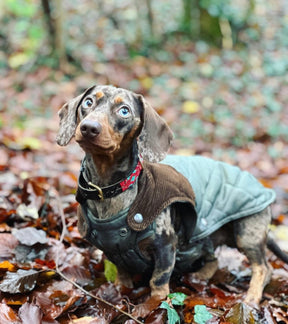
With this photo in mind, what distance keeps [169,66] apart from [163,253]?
29.2ft

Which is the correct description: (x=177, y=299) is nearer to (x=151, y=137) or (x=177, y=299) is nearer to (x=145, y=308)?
(x=145, y=308)

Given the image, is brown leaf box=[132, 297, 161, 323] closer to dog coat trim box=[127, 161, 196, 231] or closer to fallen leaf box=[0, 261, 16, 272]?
dog coat trim box=[127, 161, 196, 231]

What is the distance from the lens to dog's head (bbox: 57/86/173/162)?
2.40 m

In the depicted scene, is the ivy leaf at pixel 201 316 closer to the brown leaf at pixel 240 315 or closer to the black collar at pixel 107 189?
the brown leaf at pixel 240 315

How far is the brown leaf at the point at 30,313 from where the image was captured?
2.43 meters

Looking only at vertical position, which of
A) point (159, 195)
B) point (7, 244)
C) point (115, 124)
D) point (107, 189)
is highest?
point (115, 124)

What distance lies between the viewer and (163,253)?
2.86 metres

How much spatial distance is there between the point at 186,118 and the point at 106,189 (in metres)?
6.75

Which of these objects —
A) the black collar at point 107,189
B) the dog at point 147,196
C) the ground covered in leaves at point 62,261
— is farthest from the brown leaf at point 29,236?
the black collar at point 107,189

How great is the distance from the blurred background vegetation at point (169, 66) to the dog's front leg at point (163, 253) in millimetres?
3901

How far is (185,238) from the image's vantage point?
125 inches

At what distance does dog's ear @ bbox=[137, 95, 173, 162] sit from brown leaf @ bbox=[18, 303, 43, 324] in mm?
1104

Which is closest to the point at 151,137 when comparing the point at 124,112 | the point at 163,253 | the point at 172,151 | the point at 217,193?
the point at 124,112

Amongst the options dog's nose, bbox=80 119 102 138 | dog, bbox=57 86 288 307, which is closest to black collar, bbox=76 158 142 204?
dog, bbox=57 86 288 307
